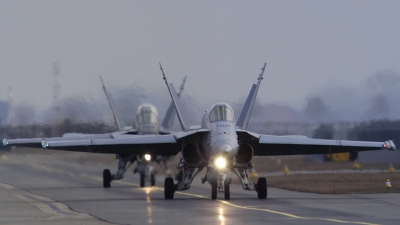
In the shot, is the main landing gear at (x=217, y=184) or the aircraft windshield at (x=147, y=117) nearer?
the main landing gear at (x=217, y=184)

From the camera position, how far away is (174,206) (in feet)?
64.8

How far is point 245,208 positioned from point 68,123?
50.2ft

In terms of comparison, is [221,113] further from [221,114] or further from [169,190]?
[169,190]

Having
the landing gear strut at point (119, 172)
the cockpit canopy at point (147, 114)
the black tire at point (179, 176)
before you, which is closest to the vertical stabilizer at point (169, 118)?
the cockpit canopy at point (147, 114)

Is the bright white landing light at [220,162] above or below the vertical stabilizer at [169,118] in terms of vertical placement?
below

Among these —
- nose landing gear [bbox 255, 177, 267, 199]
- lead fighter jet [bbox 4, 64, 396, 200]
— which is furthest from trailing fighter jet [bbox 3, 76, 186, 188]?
nose landing gear [bbox 255, 177, 267, 199]

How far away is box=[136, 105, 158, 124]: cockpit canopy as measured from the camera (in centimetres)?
3050

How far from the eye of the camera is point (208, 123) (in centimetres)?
2250

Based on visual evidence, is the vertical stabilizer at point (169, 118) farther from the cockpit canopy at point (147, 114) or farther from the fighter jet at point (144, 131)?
the cockpit canopy at point (147, 114)

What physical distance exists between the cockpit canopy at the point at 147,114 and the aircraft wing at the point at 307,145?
246 inches

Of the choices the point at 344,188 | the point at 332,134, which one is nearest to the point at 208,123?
the point at 344,188

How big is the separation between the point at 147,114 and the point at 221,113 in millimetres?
8651

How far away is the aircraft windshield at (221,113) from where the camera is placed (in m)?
22.1

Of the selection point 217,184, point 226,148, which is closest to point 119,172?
point 217,184
